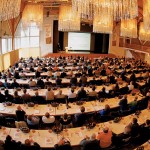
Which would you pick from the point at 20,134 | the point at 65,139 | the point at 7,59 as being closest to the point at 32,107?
the point at 20,134

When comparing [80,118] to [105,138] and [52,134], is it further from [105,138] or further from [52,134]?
[105,138]

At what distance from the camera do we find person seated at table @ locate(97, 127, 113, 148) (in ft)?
24.7

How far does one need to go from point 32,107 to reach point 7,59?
15.2 meters

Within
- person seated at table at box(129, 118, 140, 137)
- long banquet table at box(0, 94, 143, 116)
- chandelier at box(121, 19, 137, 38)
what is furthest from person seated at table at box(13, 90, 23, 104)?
chandelier at box(121, 19, 137, 38)

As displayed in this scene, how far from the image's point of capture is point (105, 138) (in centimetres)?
754

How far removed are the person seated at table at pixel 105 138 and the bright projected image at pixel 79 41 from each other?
28093 millimetres

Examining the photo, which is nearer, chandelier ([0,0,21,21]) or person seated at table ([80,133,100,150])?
chandelier ([0,0,21,21])

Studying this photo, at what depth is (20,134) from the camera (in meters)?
7.68

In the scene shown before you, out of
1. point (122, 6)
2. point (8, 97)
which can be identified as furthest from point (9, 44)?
point (122, 6)

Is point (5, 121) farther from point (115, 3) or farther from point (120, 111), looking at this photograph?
point (115, 3)

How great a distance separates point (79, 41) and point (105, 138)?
28.6 meters

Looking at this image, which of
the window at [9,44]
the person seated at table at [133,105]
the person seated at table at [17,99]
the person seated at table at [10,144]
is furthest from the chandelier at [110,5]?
the window at [9,44]

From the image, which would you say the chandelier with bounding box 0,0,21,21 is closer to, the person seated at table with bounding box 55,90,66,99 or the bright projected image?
the person seated at table with bounding box 55,90,66,99

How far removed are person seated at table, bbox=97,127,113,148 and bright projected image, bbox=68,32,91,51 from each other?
28.1 m
